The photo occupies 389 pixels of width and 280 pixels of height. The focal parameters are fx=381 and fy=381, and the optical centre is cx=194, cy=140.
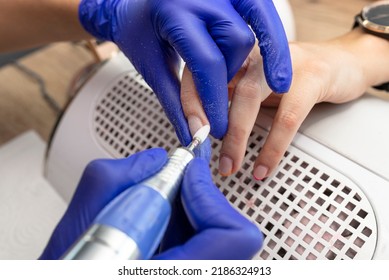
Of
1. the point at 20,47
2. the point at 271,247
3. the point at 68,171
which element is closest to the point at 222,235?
the point at 271,247

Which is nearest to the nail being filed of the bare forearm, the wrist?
the wrist

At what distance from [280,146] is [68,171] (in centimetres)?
44

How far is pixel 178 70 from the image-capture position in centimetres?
62

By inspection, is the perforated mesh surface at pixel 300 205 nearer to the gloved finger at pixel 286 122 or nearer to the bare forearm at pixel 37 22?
the gloved finger at pixel 286 122

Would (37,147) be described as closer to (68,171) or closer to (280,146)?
(68,171)

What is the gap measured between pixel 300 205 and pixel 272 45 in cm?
23

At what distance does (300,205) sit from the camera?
53cm

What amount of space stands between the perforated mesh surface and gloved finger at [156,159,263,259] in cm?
13

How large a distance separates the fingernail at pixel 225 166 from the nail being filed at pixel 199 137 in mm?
59

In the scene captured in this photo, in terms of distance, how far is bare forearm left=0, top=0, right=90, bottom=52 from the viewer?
0.81m

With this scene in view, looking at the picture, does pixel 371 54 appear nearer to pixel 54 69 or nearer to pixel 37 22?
pixel 37 22

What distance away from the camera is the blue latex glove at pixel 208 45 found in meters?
0.53

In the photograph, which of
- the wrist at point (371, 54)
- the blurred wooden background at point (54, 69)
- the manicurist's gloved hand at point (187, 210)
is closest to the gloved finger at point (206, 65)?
the manicurist's gloved hand at point (187, 210)

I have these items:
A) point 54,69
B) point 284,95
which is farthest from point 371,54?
point 54,69
